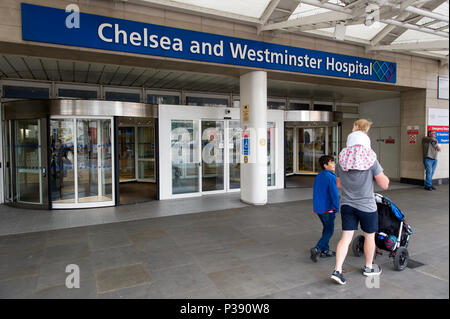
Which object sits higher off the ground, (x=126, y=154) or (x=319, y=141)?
(x=319, y=141)

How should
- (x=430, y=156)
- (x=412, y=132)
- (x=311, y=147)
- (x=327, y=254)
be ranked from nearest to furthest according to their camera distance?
(x=327, y=254), (x=430, y=156), (x=412, y=132), (x=311, y=147)

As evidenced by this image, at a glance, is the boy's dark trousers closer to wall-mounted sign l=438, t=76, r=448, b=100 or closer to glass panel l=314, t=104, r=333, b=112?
wall-mounted sign l=438, t=76, r=448, b=100

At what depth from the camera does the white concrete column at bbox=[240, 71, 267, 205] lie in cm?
716

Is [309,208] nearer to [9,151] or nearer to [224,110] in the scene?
[224,110]

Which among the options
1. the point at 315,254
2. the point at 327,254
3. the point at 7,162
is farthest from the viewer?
the point at 7,162

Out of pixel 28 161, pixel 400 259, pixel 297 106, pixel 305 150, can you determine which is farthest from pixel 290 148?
pixel 400 259

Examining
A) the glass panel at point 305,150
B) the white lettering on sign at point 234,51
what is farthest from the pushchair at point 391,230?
the glass panel at point 305,150

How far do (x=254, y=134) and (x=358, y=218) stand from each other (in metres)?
4.15

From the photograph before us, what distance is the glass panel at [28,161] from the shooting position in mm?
7191

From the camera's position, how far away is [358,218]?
3.32 metres

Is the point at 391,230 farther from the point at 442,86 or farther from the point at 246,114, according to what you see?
the point at 442,86

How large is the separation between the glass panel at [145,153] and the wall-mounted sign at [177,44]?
17.2ft

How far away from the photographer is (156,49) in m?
5.92
